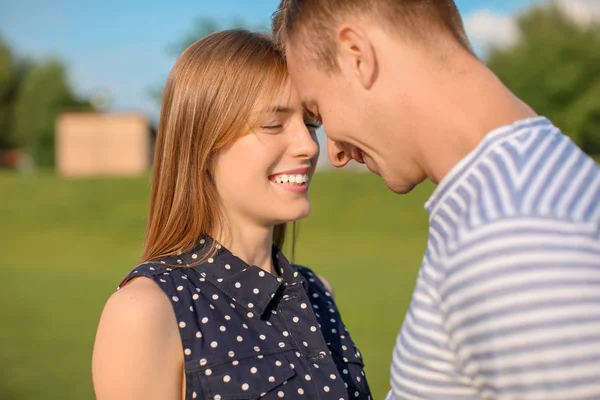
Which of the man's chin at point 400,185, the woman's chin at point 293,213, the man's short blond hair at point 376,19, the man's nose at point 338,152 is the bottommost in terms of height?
the woman's chin at point 293,213

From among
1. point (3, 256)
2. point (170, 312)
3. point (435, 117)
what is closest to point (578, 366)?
point (435, 117)

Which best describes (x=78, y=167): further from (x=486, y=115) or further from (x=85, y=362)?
(x=486, y=115)

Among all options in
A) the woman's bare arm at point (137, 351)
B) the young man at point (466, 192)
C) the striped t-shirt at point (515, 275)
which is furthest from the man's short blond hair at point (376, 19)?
the woman's bare arm at point (137, 351)

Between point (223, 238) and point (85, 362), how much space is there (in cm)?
675

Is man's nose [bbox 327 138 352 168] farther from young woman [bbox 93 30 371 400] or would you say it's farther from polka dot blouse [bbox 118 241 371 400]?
polka dot blouse [bbox 118 241 371 400]

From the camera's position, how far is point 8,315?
37.6 ft

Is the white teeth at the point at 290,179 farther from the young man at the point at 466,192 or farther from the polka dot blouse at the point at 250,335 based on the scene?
the young man at the point at 466,192

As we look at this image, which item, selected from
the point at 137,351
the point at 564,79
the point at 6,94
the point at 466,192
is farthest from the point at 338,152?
the point at 6,94

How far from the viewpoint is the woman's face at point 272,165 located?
2.51 meters

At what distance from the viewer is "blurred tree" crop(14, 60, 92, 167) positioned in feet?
226

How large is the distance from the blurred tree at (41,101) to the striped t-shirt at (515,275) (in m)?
65.1

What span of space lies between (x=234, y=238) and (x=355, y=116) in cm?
115

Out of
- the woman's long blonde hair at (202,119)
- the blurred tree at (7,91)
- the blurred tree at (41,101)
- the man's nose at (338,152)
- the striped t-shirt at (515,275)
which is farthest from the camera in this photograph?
the blurred tree at (7,91)

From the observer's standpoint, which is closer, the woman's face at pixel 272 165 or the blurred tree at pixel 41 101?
the woman's face at pixel 272 165
